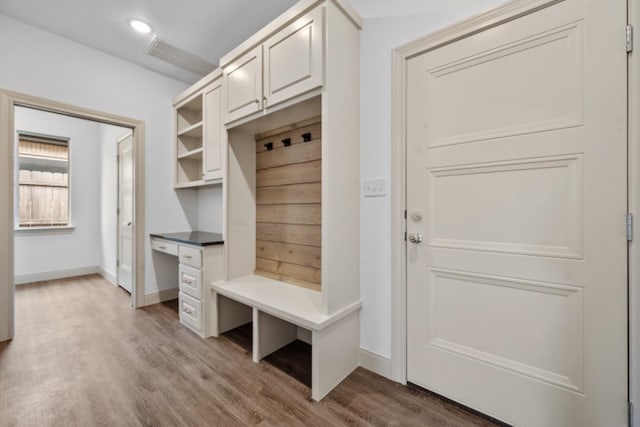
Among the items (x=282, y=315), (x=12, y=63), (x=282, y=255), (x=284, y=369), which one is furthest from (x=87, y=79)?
(x=284, y=369)

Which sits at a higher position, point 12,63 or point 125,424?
point 12,63

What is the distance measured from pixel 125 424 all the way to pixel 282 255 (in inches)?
53.5

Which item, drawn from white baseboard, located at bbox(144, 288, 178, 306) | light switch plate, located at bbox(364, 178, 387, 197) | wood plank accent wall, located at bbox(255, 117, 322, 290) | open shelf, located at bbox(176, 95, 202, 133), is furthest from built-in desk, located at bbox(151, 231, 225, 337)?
open shelf, located at bbox(176, 95, 202, 133)

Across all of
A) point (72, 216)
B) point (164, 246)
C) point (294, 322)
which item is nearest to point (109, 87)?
point (164, 246)

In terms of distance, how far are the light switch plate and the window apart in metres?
4.99

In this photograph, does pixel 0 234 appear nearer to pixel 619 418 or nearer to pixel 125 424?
pixel 125 424

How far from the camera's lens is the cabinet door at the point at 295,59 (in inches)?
61.5

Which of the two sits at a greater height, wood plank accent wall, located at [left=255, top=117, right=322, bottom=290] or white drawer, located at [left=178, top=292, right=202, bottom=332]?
wood plank accent wall, located at [left=255, top=117, right=322, bottom=290]

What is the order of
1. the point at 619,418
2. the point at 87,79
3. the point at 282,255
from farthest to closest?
1. the point at 87,79
2. the point at 282,255
3. the point at 619,418

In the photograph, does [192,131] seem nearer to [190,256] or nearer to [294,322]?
[190,256]

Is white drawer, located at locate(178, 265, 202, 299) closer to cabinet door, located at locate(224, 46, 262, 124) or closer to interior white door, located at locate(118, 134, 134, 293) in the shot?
cabinet door, located at locate(224, 46, 262, 124)

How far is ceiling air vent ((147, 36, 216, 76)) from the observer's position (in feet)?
8.36

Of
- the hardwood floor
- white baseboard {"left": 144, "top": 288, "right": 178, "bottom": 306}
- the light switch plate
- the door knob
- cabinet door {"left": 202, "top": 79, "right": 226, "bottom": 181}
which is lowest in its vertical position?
the hardwood floor

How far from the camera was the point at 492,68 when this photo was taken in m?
1.35
